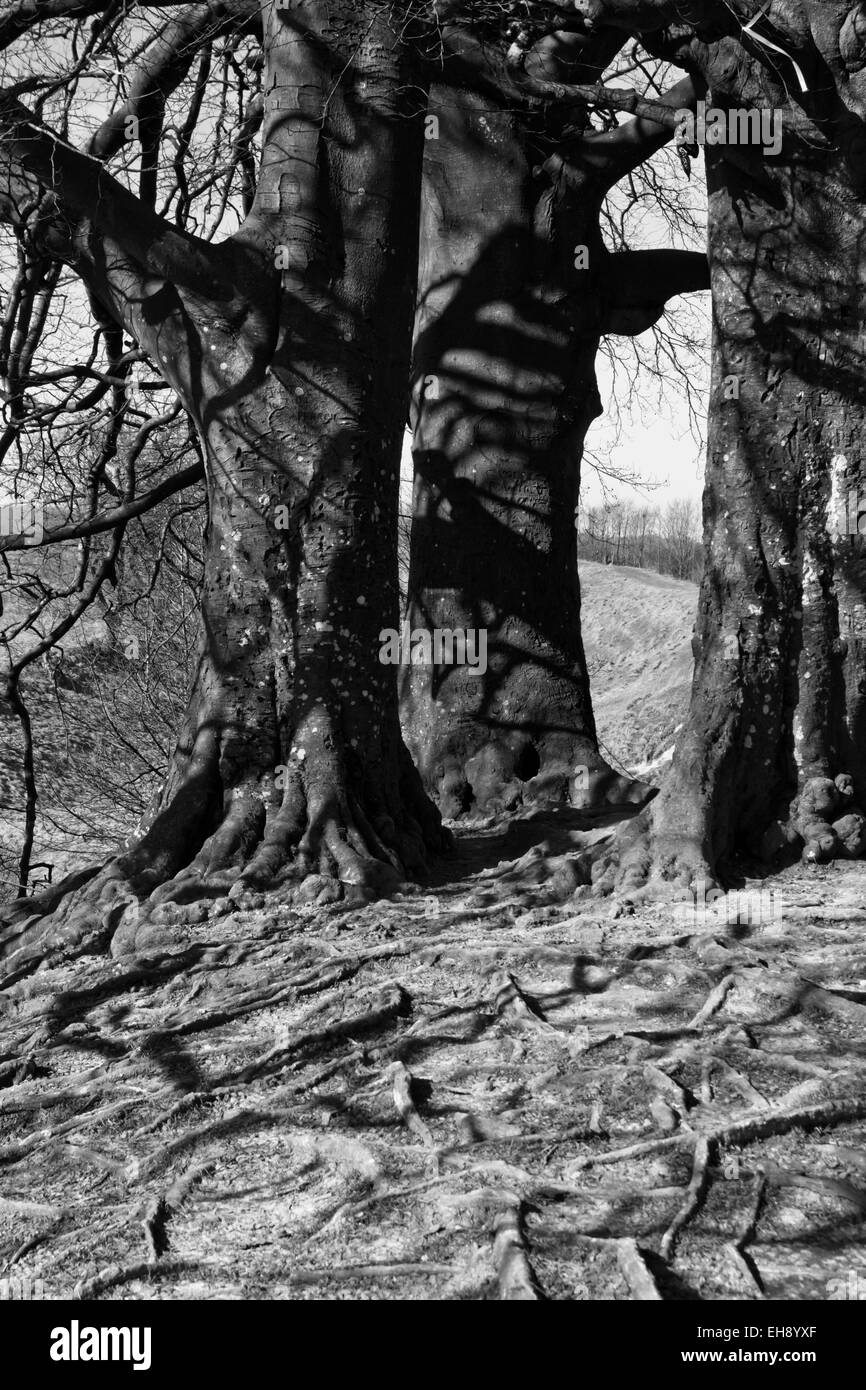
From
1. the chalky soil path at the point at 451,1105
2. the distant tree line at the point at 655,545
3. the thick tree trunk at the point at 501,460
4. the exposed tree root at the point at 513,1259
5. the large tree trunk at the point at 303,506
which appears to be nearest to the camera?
the exposed tree root at the point at 513,1259

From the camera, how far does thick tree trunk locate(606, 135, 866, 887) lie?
19.9ft

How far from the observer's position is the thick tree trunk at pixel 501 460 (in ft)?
28.1

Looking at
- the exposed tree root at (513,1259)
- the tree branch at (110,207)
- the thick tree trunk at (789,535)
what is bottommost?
the exposed tree root at (513,1259)

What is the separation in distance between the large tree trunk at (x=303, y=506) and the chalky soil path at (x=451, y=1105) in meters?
0.57

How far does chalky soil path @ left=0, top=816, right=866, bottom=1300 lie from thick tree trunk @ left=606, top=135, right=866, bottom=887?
0.54 m

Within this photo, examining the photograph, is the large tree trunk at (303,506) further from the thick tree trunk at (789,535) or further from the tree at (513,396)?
the tree at (513,396)

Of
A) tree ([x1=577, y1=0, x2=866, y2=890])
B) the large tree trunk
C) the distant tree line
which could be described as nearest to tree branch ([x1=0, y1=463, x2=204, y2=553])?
the large tree trunk

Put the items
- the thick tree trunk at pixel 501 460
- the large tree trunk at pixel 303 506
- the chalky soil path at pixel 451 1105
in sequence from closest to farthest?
the chalky soil path at pixel 451 1105 → the large tree trunk at pixel 303 506 → the thick tree trunk at pixel 501 460

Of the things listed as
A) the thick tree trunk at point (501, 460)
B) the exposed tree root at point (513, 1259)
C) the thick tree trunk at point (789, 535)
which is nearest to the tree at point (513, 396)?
the thick tree trunk at point (501, 460)

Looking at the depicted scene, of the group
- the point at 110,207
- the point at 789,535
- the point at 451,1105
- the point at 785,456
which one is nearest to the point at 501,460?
the point at 785,456

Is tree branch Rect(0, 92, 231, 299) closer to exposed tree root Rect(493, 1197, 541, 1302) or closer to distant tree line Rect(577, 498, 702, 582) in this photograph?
exposed tree root Rect(493, 1197, 541, 1302)

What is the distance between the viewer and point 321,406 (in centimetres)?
614

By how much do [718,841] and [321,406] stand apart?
2.67m

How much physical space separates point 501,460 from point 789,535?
3039mm
